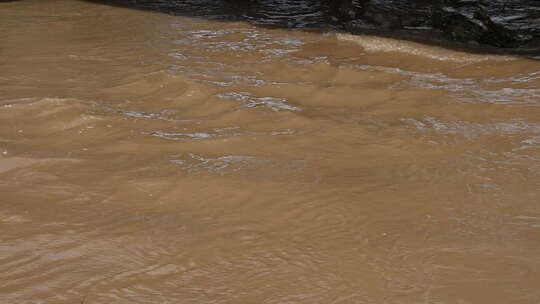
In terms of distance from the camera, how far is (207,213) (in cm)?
315

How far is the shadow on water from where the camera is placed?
6684mm

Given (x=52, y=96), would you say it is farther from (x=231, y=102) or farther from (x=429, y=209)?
(x=429, y=209)

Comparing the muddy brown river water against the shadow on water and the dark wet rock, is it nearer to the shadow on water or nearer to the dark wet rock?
the shadow on water

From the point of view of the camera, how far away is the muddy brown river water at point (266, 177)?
2.61 m

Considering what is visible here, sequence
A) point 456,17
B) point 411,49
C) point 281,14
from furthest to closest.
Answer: point 281,14 < point 456,17 < point 411,49

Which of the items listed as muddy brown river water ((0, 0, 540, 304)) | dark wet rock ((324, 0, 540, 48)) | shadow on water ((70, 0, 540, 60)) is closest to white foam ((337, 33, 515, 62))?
muddy brown river water ((0, 0, 540, 304))

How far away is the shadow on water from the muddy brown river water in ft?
1.59

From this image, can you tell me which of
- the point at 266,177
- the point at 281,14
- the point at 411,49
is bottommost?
the point at 266,177

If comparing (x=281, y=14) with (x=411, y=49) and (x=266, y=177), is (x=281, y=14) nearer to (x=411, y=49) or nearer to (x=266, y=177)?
(x=411, y=49)

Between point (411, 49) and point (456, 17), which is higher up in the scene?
point (456, 17)

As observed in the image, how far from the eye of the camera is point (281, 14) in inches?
314

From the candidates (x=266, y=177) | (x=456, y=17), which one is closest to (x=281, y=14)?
(x=456, y=17)

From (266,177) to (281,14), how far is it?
189 inches

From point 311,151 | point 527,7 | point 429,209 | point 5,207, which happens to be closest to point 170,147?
point 311,151
